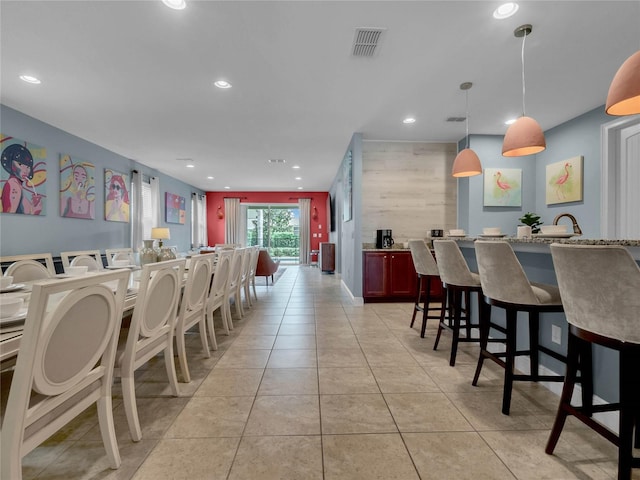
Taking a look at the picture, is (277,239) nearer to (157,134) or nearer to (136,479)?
(157,134)

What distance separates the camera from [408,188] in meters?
4.98

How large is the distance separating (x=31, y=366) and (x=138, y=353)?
0.73 metres

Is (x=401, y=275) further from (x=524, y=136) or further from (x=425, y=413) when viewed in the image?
(x=425, y=413)

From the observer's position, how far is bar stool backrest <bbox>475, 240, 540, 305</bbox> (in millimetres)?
1719

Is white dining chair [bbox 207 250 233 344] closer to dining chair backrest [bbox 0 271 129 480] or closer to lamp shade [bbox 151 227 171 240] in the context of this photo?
dining chair backrest [bbox 0 271 129 480]

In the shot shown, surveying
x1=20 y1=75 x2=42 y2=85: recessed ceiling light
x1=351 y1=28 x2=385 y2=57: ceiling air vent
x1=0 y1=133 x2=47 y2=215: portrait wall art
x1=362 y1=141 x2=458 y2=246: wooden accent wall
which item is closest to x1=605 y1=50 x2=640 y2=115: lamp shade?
x1=351 y1=28 x2=385 y2=57: ceiling air vent

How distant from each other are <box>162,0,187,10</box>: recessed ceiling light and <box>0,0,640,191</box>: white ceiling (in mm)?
34

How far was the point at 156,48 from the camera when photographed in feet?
8.04

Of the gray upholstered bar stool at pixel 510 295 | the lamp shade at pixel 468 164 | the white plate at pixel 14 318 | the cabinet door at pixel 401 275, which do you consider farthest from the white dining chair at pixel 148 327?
the cabinet door at pixel 401 275

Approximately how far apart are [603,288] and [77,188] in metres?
6.03

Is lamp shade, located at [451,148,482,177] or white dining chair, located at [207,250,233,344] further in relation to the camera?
lamp shade, located at [451,148,482,177]

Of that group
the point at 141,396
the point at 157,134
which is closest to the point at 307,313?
the point at 141,396

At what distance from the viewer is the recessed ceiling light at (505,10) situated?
2021mm

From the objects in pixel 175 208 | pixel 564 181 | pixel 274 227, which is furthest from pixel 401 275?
pixel 274 227
